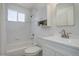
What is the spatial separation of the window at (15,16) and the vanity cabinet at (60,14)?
0.64m

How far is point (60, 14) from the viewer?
1646 mm

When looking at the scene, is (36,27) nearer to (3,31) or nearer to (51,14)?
(51,14)

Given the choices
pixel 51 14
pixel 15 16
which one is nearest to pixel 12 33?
pixel 15 16

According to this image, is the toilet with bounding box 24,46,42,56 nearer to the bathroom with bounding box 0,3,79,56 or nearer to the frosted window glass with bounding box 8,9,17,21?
the bathroom with bounding box 0,3,79,56

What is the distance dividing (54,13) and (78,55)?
1.09 meters

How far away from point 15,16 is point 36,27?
0.53 meters

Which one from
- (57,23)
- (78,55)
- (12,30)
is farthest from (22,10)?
(78,55)

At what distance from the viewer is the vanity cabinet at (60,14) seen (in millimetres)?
1466

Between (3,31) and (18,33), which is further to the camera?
(18,33)

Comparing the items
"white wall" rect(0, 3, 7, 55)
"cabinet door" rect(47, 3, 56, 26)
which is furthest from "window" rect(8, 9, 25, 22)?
"cabinet door" rect(47, 3, 56, 26)

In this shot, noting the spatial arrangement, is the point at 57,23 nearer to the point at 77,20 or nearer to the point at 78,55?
the point at 77,20

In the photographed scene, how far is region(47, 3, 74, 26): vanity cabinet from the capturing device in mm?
1466

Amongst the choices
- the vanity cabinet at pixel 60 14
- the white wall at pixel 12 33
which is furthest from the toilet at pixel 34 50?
the vanity cabinet at pixel 60 14

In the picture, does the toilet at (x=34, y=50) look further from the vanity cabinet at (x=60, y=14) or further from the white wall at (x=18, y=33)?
the vanity cabinet at (x=60, y=14)
